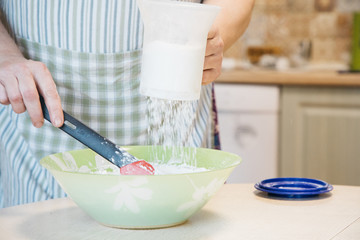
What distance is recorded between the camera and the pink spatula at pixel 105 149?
873mm

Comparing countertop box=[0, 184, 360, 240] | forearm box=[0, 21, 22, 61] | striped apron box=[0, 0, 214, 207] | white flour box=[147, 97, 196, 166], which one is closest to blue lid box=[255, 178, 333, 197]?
countertop box=[0, 184, 360, 240]

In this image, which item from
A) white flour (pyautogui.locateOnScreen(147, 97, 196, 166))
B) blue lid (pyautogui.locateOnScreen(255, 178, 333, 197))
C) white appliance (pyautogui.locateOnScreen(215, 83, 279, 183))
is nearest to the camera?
blue lid (pyautogui.locateOnScreen(255, 178, 333, 197))

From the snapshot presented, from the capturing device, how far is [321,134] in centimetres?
272

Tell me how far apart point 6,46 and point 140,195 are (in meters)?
0.47

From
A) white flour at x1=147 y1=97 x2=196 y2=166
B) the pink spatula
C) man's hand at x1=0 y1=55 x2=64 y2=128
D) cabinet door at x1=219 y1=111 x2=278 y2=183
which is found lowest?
cabinet door at x1=219 y1=111 x2=278 y2=183

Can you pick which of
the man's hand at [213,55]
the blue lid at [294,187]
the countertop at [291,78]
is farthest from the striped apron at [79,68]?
the countertop at [291,78]

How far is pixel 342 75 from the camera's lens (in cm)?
264

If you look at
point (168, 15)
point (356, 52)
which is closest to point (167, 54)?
point (168, 15)

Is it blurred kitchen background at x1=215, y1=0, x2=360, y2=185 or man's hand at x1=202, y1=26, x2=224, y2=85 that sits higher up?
man's hand at x1=202, y1=26, x2=224, y2=85

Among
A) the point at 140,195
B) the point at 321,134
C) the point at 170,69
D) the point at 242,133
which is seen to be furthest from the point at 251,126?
the point at 140,195

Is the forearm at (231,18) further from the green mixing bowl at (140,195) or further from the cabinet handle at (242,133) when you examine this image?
the cabinet handle at (242,133)

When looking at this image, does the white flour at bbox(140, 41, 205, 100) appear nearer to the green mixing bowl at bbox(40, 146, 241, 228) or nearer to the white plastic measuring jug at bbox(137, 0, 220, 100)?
the white plastic measuring jug at bbox(137, 0, 220, 100)

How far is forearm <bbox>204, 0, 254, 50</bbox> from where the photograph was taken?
133 cm

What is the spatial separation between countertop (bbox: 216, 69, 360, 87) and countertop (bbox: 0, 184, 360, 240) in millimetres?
1671
